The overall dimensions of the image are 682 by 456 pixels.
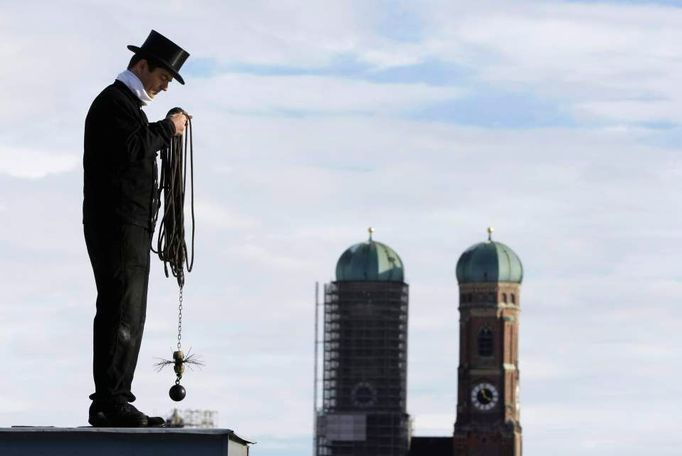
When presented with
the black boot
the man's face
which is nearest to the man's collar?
the man's face

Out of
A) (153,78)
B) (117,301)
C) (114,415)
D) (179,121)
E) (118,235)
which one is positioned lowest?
(114,415)

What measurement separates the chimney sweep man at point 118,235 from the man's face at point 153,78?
0.26m

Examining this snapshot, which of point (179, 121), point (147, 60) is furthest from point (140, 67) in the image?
point (179, 121)

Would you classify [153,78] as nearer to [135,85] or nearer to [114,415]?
[135,85]

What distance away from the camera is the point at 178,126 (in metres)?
13.3

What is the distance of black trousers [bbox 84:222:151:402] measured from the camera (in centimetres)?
1277

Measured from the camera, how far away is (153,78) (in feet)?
43.5

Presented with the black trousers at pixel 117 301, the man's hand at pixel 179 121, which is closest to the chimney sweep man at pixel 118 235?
the black trousers at pixel 117 301

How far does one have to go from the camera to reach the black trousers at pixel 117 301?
12.8 meters

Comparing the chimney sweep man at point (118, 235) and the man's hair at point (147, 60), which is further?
the man's hair at point (147, 60)

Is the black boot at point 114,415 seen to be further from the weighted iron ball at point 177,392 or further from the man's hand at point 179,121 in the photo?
the man's hand at point 179,121

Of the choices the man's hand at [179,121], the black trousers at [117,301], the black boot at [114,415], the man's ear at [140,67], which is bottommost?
the black boot at [114,415]

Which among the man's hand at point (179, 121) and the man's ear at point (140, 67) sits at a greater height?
the man's ear at point (140, 67)

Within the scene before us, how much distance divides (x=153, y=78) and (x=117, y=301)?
1295 mm
